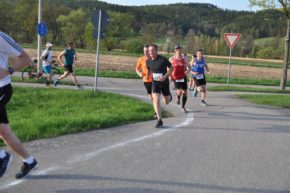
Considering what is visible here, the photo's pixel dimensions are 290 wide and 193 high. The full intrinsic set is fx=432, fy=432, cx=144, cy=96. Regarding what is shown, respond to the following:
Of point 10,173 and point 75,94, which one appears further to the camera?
point 75,94

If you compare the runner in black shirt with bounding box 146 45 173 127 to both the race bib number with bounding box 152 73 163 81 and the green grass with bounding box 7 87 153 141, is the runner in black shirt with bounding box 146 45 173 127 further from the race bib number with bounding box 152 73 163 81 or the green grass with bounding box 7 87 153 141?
the green grass with bounding box 7 87 153 141

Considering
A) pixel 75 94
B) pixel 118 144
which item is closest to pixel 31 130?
pixel 118 144

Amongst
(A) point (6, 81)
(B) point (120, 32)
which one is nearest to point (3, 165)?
(A) point (6, 81)

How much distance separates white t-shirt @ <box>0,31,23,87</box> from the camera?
200 inches

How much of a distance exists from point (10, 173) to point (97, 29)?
9205 mm

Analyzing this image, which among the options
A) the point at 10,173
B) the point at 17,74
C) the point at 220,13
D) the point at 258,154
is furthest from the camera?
the point at 220,13

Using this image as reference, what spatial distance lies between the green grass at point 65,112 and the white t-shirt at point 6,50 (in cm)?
275

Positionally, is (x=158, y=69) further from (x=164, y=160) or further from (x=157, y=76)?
(x=164, y=160)

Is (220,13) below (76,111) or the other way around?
the other way around

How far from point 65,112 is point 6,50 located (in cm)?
618

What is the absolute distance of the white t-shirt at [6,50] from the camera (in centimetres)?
508

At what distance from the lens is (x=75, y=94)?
14125mm

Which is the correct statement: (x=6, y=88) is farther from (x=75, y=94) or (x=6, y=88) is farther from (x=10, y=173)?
(x=75, y=94)

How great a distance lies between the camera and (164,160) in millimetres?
6617
